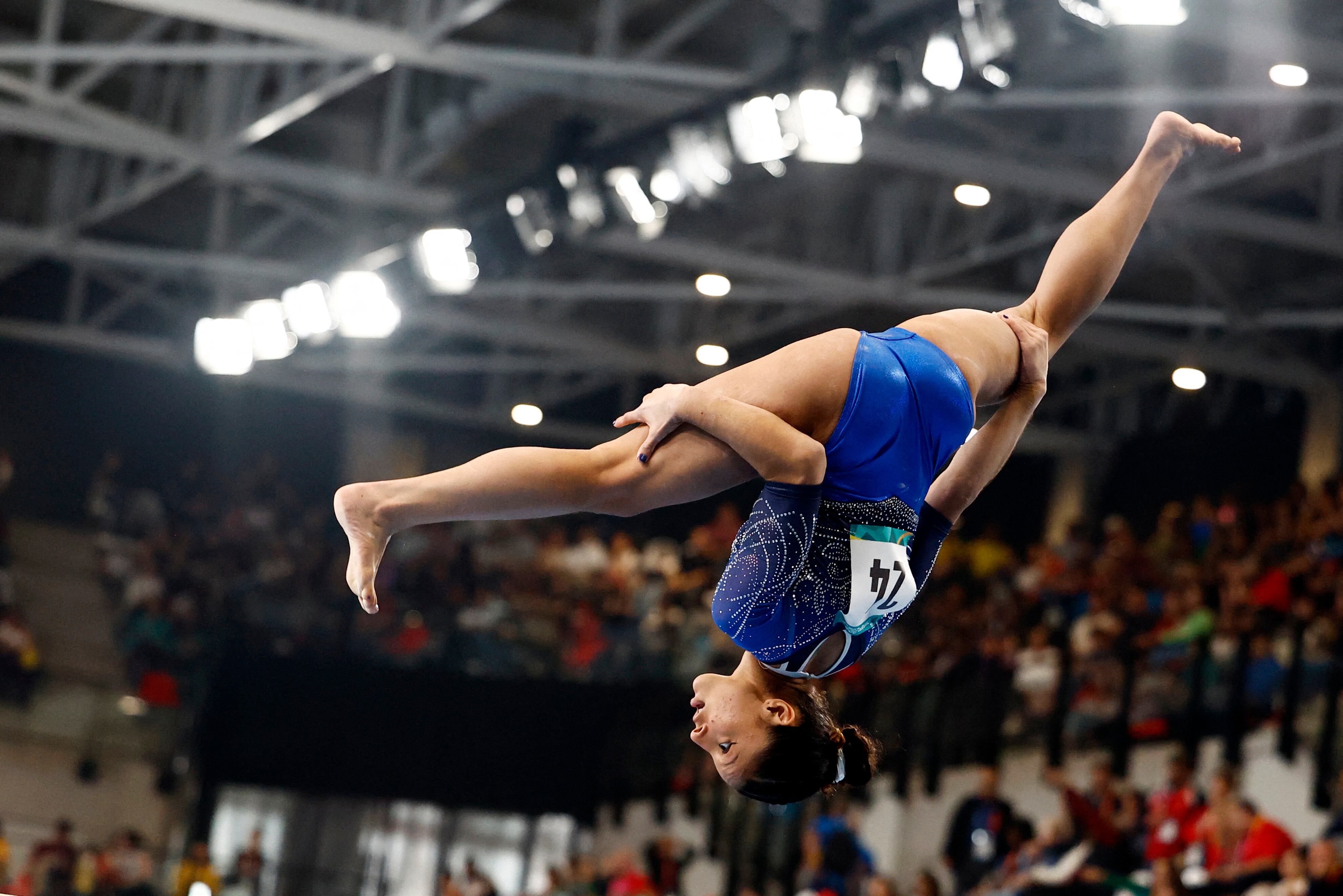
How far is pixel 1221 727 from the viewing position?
9.57m

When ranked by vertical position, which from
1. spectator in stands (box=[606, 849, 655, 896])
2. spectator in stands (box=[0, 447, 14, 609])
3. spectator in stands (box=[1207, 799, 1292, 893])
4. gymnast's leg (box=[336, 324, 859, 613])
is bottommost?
spectator in stands (box=[606, 849, 655, 896])

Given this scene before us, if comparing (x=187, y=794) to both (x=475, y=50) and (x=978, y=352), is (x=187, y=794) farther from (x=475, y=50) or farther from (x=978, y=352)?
(x=978, y=352)

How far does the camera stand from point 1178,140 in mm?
4180

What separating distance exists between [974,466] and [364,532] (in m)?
1.54

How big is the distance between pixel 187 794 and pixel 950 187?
844 centimetres

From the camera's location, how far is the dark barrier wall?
14.6m

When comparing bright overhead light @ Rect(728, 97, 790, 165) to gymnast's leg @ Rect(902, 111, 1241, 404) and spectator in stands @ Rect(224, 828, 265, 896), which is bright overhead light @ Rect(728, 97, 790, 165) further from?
spectator in stands @ Rect(224, 828, 265, 896)

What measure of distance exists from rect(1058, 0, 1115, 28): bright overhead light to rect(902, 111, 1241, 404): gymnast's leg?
2.76 metres

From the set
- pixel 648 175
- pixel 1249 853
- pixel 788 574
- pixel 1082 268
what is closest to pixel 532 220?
pixel 648 175

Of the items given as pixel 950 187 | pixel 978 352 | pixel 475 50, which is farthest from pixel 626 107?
pixel 978 352

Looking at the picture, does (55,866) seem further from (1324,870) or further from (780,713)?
(780,713)

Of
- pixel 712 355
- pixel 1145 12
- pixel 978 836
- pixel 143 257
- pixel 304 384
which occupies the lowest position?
pixel 978 836

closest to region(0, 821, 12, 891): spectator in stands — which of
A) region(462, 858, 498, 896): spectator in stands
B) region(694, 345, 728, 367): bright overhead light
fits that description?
region(462, 858, 498, 896): spectator in stands

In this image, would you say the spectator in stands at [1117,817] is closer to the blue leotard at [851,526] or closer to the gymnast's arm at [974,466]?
the gymnast's arm at [974,466]
